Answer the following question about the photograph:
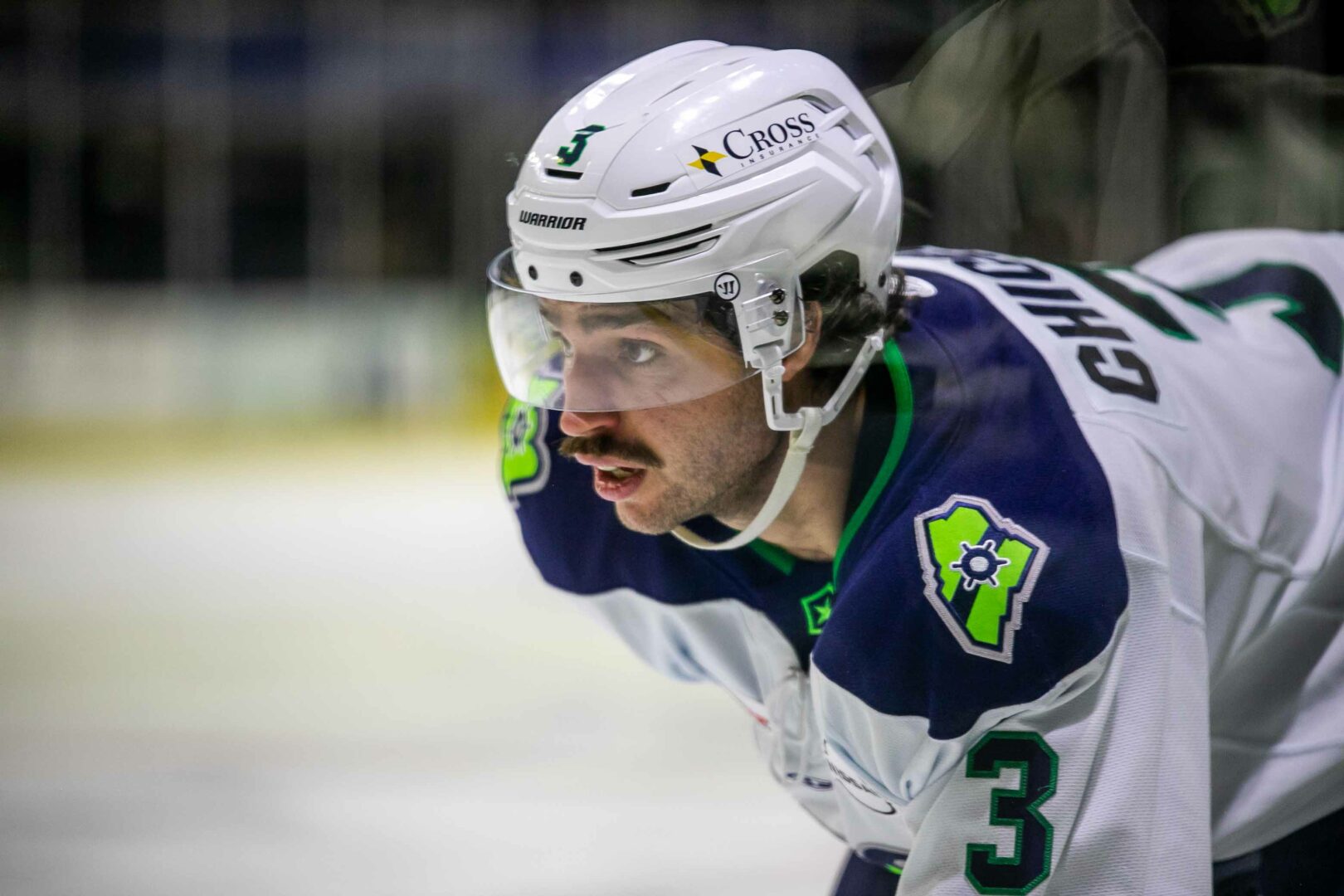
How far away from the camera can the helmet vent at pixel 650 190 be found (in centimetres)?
124

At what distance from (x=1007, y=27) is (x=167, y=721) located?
103 inches

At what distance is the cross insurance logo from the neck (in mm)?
261

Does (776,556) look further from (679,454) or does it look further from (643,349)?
(643,349)

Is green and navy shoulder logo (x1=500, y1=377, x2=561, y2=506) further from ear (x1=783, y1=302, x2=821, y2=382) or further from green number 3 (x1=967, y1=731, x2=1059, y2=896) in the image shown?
green number 3 (x1=967, y1=731, x2=1059, y2=896)

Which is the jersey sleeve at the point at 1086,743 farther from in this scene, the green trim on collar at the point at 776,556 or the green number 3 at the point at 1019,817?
the green trim on collar at the point at 776,556

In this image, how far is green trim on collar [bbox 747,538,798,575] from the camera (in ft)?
5.09

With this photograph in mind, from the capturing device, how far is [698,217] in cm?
125

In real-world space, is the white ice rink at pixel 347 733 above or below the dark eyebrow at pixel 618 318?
below

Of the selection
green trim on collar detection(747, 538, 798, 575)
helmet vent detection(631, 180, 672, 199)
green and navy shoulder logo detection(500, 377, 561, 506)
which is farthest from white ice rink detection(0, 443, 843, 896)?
helmet vent detection(631, 180, 672, 199)

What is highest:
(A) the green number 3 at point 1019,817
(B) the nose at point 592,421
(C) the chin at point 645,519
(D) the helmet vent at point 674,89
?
(D) the helmet vent at point 674,89

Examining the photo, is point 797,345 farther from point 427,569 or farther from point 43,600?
point 427,569

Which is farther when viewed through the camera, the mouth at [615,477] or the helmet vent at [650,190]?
the mouth at [615,477]

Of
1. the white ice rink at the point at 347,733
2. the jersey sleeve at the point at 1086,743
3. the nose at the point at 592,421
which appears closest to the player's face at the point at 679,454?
the nose at the point at 592,421

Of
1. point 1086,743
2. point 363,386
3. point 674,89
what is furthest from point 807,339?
point 363,386
